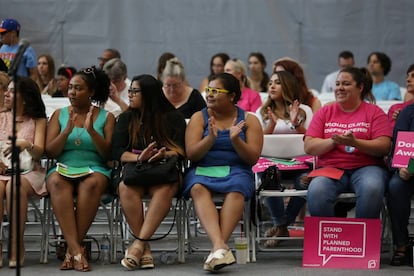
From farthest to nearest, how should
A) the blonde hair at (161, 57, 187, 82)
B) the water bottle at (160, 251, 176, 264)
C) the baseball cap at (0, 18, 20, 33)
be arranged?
the baseball cap at (0, 18, 20, 33)
the blonde hair at (161, 57, 187, 82)
the water bottle at (160, 251, 176, 264)

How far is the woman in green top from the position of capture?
6305mm

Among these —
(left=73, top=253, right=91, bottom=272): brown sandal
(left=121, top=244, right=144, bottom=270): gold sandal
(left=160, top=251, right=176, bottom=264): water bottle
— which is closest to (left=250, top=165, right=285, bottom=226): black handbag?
(left=160, top=251, right=176, bottom=264): water bottle

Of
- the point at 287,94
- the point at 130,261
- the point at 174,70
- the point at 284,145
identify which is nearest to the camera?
the point at 130,261

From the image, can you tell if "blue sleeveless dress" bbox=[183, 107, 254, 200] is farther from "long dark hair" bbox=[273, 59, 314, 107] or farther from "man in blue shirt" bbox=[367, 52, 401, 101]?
"man in blue shirt" bbox=[367, 52, 401, 101]

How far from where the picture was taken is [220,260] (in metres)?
5.95

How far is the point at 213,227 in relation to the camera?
613 centimetres

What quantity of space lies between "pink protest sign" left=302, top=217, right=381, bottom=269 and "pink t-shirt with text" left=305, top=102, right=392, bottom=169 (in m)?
0.43

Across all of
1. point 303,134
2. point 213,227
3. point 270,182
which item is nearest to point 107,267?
point 213,227

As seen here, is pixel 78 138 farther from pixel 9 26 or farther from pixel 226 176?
pixel 9 26

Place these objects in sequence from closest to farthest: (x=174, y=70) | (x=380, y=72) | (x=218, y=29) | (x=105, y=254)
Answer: (x=105, y=254)
(x=174, y=70)
(x=380, y=72)
(x=218, y=29)

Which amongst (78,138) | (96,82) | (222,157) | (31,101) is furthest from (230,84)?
(31,101)

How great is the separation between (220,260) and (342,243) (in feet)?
2.60

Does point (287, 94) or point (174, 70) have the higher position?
point (174, 70)

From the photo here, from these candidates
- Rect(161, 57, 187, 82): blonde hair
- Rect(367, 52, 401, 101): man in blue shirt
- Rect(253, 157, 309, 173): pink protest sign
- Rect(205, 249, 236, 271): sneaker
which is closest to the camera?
Rect(205, 249, 236, 271): sneaker
